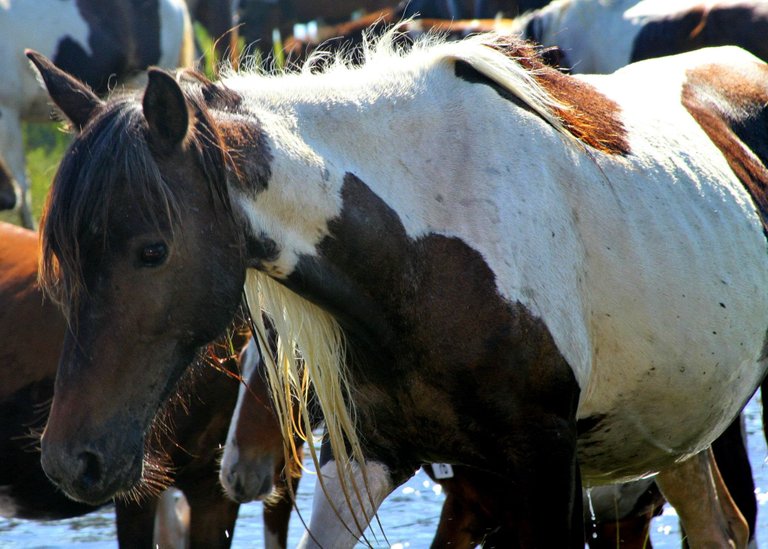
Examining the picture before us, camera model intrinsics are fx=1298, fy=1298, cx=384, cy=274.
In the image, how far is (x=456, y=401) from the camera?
272cm

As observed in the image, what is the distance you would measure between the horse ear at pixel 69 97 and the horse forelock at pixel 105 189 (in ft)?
0.57

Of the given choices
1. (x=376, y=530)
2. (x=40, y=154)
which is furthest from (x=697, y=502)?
(x=40, y=154)

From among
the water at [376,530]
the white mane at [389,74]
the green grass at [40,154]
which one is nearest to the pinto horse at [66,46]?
the green grass at [40,154]

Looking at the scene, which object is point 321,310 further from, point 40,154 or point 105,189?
point 40,154

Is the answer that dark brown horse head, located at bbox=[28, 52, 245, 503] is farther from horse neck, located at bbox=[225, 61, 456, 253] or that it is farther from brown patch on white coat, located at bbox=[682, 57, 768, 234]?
brown patch on white coat, located at bbox=[682, 57, 768, 234]

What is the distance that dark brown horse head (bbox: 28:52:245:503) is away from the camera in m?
2.39

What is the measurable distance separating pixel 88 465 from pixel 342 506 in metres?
0.88

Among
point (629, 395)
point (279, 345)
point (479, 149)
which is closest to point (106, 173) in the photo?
point (279, 345)

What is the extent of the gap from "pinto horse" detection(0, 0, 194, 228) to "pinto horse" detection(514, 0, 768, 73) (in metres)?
2.44

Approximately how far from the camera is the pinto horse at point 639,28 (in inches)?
276

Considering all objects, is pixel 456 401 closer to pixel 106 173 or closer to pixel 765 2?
pixel 106 173

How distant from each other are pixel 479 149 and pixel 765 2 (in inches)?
190

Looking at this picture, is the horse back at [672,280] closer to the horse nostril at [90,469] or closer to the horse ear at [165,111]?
the horse ear at [165,111]

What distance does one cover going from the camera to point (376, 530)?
5586 millimetres
